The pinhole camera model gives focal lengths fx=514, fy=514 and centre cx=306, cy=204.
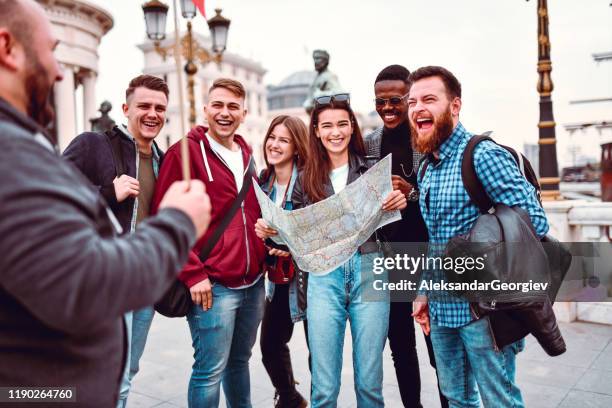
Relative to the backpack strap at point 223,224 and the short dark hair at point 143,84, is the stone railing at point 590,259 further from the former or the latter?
the short dark hair at point 143,84

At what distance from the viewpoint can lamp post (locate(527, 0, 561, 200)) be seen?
25.2ft

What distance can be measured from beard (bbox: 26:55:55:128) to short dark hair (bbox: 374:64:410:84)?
8.53 feet

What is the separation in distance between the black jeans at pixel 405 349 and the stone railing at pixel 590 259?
322 cm

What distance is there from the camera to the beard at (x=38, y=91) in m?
1.43

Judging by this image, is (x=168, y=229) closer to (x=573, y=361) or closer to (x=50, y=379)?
(x=50, y=379)

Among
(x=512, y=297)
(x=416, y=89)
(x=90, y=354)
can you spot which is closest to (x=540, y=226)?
(x=512, y=297)

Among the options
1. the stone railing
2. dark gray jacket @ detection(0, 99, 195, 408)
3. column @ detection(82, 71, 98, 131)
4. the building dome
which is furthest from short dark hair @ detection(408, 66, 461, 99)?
the building dome

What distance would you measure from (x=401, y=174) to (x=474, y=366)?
1405 mm

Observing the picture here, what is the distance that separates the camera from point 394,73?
12.0 ft

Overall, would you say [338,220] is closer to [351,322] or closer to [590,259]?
[351,322]

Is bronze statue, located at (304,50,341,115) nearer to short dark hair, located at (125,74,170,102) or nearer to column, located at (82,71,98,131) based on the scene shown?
short dark hair, located at (125,74,170,102)

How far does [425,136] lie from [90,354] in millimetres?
2003

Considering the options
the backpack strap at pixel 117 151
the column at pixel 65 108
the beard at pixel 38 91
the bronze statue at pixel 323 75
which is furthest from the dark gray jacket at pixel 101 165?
the column at pixel 65 108

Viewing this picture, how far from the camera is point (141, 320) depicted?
324 centimetres
